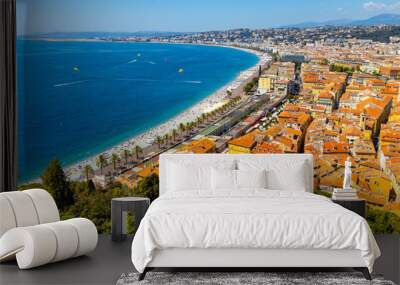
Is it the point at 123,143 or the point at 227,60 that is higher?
the point at 227,60

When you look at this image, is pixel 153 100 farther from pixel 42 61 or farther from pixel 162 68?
pixel 42 61

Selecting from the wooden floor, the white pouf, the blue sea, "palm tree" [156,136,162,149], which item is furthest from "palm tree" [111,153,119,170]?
the white pouf

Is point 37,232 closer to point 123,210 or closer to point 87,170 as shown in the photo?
point 123,210

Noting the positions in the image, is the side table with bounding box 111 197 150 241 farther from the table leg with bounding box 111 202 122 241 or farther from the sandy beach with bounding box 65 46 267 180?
the sandy beach with bounding box 65 46 267 180

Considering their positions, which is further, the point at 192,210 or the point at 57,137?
the point at 57,137

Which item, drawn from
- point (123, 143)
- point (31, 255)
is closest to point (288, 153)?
point (123, 143)

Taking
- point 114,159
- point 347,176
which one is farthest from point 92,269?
point 347,176
